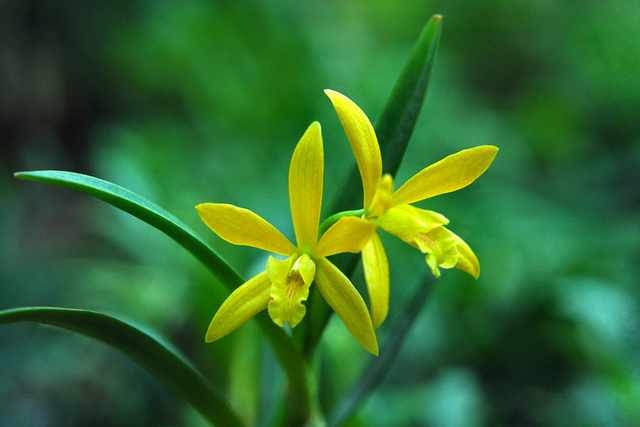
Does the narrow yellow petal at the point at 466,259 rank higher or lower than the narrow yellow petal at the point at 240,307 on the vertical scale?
higher

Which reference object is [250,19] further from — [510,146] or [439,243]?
[439,243]

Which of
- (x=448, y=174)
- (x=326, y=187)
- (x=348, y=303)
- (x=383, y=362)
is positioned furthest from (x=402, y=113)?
(x=326, y=187)

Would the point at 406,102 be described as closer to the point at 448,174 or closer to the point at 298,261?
the point at 448,174

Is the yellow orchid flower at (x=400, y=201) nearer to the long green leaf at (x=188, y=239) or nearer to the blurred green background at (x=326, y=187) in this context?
the long green leaf at (x=188, y=239)

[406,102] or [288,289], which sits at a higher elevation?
[406,102]

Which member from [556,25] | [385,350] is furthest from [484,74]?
[385,350]

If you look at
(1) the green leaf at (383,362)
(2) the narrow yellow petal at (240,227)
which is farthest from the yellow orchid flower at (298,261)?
(1) the green leaf at (383,362)
